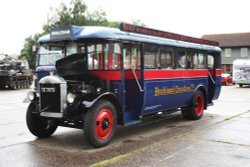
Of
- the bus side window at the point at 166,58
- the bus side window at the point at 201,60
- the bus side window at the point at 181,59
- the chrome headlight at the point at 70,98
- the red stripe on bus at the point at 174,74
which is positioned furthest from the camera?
the bus side window at the point at 201,60

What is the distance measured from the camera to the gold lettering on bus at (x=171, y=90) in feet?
30.5

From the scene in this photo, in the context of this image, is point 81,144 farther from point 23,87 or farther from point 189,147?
point 23,87

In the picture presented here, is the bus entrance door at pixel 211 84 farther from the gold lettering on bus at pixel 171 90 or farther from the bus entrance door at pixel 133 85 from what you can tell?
the bus entrance door at pixel 133 85

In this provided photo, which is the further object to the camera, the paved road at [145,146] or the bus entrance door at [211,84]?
the bus entrance door at [211,84]

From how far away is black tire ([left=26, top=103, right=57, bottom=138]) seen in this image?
8.20 metres

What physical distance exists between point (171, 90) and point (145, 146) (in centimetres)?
275

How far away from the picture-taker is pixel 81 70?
7.78 m

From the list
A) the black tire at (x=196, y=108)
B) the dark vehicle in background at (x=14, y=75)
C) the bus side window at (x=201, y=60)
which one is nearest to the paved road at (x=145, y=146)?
the black tire at (x=196, y=108)

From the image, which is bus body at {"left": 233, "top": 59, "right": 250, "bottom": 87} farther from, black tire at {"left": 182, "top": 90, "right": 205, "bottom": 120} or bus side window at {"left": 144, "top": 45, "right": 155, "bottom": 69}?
bus side window at {"left": 144, "top": 45, "right": 155, "bottom": 69}

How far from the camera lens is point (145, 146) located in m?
7.57

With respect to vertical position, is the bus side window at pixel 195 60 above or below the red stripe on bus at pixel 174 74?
above

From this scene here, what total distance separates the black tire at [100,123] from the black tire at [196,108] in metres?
4.08

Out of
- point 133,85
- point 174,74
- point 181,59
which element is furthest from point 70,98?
point 181,59

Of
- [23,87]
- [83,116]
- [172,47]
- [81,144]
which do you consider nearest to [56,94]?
[83,116]
